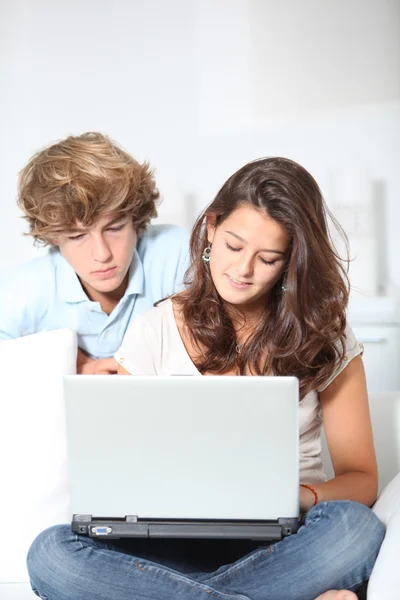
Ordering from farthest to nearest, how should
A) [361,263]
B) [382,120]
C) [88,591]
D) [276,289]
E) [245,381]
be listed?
[382,120]
[361,263]
[276,289]
[88,591]
[245,381]

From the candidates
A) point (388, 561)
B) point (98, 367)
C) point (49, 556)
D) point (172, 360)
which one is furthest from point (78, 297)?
point (388, 561)

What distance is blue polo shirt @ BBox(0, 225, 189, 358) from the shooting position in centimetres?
232

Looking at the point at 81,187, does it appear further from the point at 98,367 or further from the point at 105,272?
the point at 98,367

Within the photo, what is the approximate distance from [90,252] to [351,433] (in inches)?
32.7

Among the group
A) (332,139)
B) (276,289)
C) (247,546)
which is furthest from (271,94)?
(247,546)

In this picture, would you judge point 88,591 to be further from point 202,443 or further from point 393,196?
point 393,196

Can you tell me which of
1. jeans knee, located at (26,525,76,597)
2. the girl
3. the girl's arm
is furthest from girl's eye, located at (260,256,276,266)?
jeans knee, located at (26,525,76,597)

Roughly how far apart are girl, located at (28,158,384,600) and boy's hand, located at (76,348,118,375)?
0.20 meters

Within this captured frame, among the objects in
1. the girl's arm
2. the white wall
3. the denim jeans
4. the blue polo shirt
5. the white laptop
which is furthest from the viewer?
the white wall

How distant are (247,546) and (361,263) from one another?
163 centimetres

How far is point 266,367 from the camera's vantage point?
1.98 meters

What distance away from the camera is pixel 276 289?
2.01 m

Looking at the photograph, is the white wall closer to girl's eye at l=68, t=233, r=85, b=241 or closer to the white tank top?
girl's eye at l=68, t=233, r=85, b=241

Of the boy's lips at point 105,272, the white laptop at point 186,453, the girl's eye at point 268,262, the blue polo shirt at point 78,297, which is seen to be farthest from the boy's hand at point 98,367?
the white laptop at point 186,453
